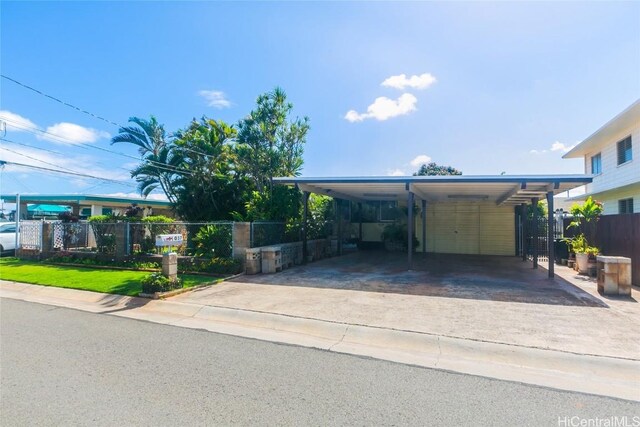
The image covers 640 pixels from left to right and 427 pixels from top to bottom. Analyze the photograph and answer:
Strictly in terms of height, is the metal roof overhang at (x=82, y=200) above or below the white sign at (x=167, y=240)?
above

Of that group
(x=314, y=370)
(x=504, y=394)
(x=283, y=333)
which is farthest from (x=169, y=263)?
(x=504, y=394)

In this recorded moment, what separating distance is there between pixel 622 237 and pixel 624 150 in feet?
26.3

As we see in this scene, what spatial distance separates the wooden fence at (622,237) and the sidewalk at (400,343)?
3.73 metres

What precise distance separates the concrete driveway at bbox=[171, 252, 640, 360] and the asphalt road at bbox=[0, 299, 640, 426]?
58.3 inches

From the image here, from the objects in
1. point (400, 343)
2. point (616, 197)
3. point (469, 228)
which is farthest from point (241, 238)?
point (616, 197)

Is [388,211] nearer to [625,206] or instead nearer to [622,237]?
[625,206]

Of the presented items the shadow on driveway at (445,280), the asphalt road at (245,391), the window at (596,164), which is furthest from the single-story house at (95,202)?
the window at (596,164)

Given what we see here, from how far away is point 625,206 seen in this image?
51.7 feet

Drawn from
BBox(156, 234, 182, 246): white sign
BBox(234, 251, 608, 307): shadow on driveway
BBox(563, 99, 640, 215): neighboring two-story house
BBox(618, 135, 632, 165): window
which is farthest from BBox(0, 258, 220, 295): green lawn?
BBox(618, 135, 632, 165): window

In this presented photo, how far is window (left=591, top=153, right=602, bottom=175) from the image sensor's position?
1747 cm

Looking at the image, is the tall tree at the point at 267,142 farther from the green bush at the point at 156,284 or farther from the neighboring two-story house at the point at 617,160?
the neighboring two-story house at the point at 617,160

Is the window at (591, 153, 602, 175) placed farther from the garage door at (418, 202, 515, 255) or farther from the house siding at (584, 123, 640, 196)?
the garage door at (418, 202, 515, 255)

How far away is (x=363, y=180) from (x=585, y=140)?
41.6 feet

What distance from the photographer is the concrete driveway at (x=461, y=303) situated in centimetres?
524
